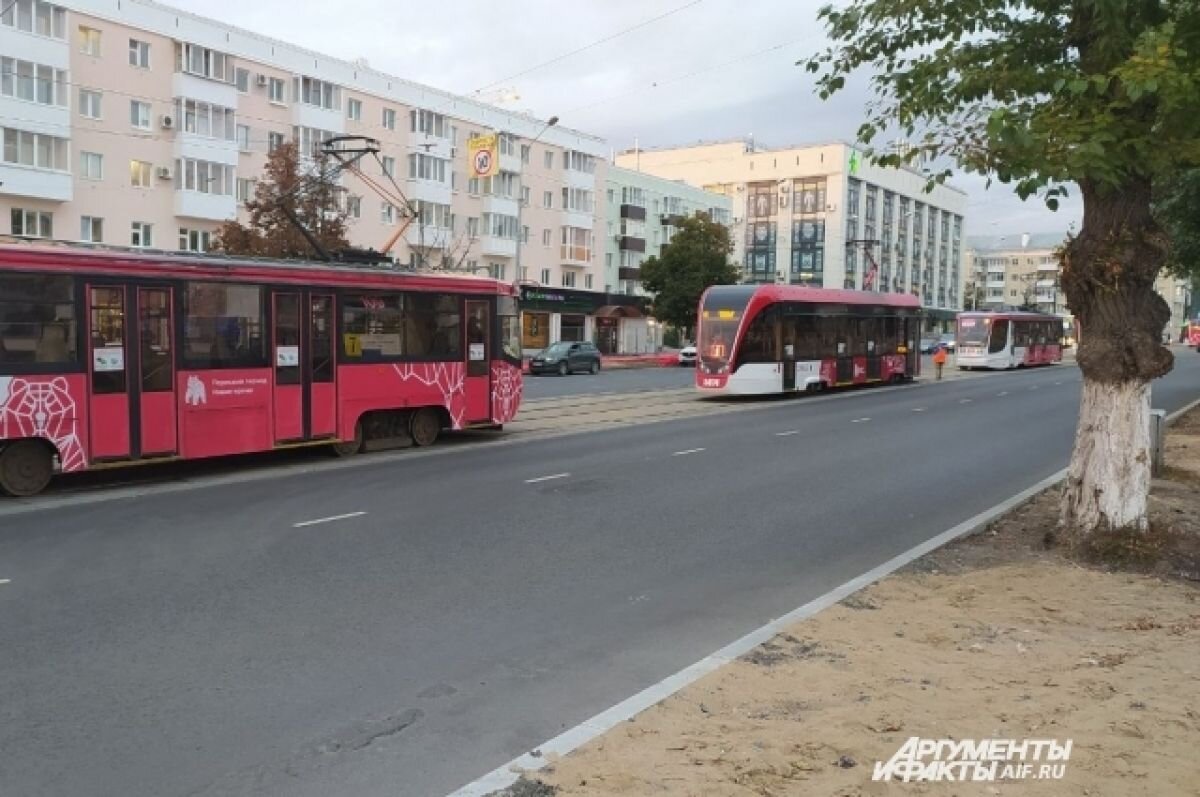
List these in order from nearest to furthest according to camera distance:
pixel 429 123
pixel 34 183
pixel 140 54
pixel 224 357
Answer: pixel 224 357, pixel 34 183, pixel 140 54, pixel 429 123

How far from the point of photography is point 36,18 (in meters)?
34.8

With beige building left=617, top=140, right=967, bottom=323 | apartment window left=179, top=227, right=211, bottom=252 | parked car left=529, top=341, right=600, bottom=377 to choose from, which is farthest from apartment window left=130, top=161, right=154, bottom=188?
beige building left=617, top=140, right=967, bottom=323

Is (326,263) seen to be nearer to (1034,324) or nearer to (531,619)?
(531,619)

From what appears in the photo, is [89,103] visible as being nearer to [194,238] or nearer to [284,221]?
[194,238]

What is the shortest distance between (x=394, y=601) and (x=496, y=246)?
50.6 meters

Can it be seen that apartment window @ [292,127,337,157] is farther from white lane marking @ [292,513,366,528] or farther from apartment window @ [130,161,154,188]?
white lane marking @ [292,513,366,528]

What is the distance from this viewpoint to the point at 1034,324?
50.6m

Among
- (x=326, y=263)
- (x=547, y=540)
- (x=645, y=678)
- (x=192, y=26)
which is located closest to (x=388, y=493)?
(x=547, y=540)

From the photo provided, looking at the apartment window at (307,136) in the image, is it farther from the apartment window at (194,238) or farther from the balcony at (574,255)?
the balcony at (574,255)

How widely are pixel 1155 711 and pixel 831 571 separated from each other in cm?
336

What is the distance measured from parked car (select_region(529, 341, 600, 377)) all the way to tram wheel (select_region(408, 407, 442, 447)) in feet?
79.1

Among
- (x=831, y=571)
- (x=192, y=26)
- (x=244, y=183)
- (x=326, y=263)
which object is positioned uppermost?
(x=192, y=26)

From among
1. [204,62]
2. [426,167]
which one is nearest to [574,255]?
[426,167]

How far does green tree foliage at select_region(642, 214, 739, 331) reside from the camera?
54.9 metres
